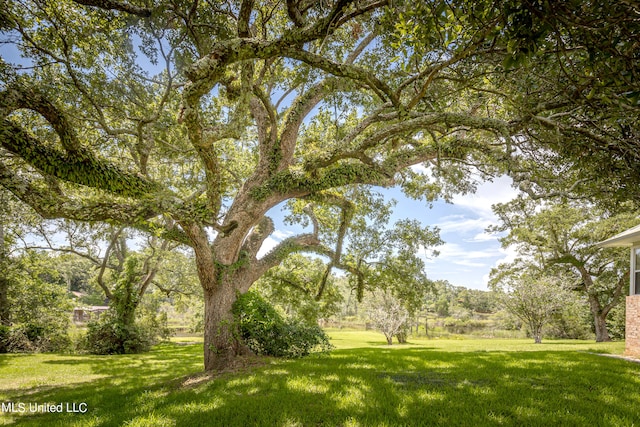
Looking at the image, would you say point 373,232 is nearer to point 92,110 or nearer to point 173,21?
point 173,21

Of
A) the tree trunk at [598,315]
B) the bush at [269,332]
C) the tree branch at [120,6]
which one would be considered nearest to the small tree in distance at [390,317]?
the tree trunk at [598,315]

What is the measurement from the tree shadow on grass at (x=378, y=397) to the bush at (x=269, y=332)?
1606mm

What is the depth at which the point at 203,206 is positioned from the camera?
20.8ft

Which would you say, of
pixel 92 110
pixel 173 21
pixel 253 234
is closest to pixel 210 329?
pixel 253 234

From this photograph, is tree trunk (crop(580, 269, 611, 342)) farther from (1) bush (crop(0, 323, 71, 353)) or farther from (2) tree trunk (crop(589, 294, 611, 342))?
(1) bush (crop(0, 323, 71, 353))

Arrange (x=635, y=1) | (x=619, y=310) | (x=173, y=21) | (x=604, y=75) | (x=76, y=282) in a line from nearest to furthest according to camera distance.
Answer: (x=635, y=1) → (x=604, y=75) → (x=173, y=21) → (x=619, y=310) → (x=76, y=282)

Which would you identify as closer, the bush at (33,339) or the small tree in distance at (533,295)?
the bush at (33,339)

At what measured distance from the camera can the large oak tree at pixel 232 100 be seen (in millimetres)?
4238

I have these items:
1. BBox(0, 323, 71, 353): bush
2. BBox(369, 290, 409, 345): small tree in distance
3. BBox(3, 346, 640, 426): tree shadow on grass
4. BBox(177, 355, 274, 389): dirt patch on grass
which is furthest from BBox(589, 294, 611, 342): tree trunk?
BBox(0, 323, 71, 353): bush

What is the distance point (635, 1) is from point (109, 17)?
8.57 m

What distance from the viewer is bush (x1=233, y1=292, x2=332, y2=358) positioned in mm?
8250

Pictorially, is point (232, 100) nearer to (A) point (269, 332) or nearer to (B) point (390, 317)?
(A) point (269, 332)

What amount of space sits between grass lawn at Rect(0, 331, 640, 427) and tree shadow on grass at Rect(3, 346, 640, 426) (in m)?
0.02

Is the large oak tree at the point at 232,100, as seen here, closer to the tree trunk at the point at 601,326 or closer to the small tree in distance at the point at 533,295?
the small tree in distance at the point at 533,295
